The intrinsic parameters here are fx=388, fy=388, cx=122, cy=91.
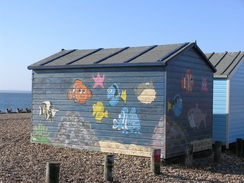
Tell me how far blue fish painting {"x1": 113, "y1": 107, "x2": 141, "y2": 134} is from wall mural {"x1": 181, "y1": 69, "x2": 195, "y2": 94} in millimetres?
1795

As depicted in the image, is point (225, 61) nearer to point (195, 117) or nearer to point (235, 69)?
point (235, 69)

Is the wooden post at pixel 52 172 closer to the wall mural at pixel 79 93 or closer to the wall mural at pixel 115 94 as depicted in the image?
the wall mural at pixel 115 94

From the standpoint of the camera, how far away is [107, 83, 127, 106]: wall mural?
12.1 metres

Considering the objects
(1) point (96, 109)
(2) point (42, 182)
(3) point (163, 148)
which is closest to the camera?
(2) point (42, 182)

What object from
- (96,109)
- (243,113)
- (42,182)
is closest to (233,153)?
(243,113)

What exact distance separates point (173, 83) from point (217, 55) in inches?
250

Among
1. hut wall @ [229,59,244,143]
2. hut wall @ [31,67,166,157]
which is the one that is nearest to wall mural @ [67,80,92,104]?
hut wall @ [31,67,166,157]

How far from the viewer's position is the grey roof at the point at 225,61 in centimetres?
1529

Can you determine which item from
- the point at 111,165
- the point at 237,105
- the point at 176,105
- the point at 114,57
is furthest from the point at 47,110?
the point at 237,105

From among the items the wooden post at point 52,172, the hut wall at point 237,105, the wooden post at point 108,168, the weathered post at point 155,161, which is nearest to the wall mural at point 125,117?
the weathered post at point 155,161

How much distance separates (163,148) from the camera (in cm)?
1126

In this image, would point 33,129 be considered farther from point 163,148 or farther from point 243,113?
point 243,113

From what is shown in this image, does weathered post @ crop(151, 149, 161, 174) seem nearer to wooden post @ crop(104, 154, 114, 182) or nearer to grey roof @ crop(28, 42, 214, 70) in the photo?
wooden post @ crop(104, 154, 114, 182)

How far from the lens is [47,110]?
13750 mm
